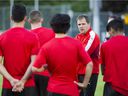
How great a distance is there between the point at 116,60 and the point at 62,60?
1.13 metres

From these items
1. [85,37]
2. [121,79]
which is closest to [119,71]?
[121,79]

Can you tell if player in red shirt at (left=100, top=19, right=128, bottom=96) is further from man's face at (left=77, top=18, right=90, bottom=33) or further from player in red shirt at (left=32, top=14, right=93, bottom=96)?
man's face at (left=77, top=18, right=90, bottom=33)

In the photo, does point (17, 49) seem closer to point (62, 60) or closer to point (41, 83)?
point (62, 60)

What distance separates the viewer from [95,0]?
42.9 metres

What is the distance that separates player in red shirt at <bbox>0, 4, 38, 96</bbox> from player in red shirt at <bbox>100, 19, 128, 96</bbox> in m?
1.17

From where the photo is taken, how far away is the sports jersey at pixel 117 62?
31.9 ft

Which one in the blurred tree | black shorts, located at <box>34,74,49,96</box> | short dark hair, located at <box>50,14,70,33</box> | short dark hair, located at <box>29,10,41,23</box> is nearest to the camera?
short dark hair, located at <box>50,14,70,33</box>

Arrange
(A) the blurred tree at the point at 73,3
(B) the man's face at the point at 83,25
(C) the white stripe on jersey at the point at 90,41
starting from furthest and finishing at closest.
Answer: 1. (A) the blurred tree at the point at 73,3
2. (B) the man's face at the point at 83,25
3. (C) the white stripe on jersey at the point at 90,41

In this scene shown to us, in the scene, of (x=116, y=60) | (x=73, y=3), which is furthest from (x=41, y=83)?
(x=73, y=3)

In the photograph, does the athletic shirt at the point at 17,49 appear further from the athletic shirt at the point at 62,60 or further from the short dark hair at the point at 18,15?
the athletic shirt at the point at 62,60

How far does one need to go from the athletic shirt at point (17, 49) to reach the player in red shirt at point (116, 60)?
115cm

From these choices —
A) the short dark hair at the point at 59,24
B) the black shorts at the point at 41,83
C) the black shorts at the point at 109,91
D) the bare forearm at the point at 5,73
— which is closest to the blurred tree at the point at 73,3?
the black shorts at the point at 41,83

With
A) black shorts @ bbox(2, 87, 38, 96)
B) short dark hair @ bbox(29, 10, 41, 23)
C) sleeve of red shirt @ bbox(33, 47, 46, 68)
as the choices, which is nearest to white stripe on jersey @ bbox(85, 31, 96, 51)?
short dark hair @ bbox(29, 10, 41, 23)

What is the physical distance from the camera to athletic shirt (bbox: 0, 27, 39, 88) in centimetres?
957
